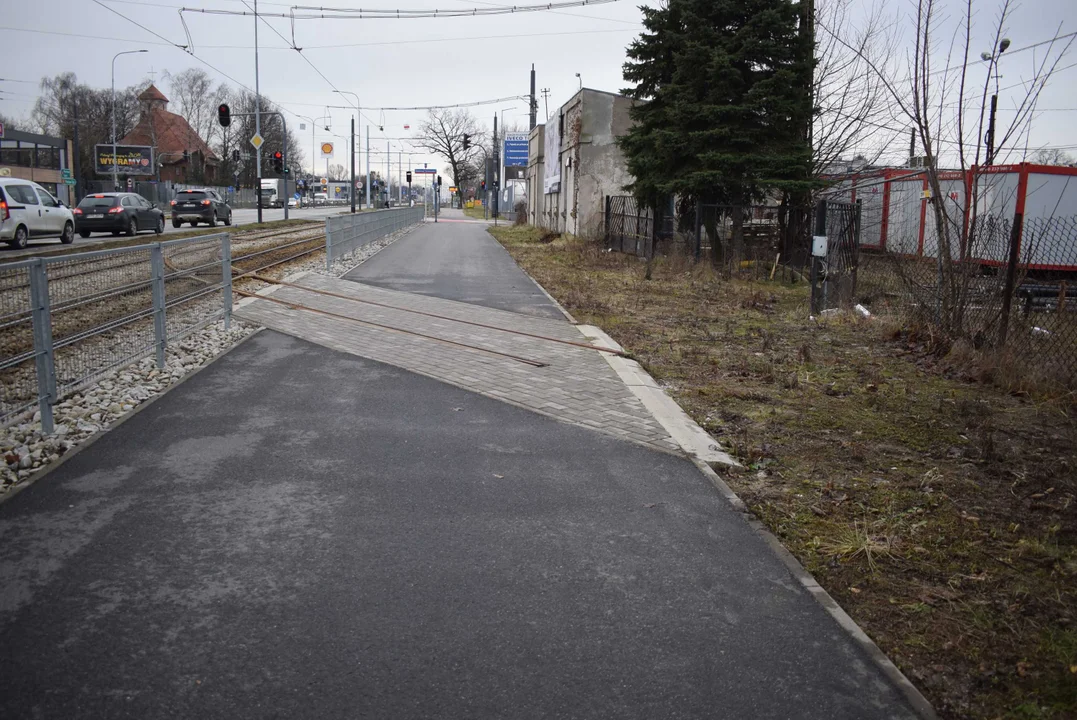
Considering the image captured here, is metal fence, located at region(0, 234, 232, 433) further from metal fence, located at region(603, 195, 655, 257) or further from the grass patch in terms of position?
the grass patch

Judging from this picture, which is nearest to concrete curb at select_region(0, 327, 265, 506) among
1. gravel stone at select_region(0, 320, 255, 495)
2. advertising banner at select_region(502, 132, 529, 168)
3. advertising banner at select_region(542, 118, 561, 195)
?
gravel stone at select_region(0, 320, 255, 495)

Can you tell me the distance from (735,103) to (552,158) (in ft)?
75.7

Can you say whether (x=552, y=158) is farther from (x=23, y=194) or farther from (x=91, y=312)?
(x=91, y=312)

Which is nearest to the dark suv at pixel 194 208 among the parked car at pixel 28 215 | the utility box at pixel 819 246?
the parked car at pixel 28 215

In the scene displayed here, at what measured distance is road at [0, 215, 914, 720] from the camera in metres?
3.21

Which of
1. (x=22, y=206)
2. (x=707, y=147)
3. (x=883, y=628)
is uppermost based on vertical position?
(x=707, y=147)

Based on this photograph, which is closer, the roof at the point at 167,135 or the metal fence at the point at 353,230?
the metal fence at the point at 353,230

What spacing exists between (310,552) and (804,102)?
743 inches

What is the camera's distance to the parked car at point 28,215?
23.0 m

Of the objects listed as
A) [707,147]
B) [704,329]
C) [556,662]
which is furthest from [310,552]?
[707,147]

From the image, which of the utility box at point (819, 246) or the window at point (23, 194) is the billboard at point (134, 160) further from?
the utility box at point (819, 246)

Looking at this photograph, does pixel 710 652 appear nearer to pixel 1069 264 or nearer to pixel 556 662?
pixel 556 662

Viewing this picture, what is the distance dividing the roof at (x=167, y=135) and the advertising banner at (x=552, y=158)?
65.3 meters

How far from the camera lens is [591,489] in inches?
219
